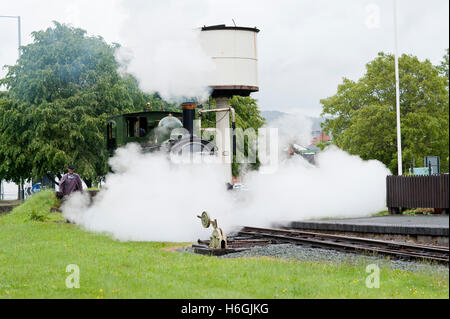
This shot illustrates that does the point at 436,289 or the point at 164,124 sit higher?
the point at 164,124

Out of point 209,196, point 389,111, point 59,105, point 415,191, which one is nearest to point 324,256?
point 209,196

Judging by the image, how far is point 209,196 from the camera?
1555cm

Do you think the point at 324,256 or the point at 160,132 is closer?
the point at 324,256

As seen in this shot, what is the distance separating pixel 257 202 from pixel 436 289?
12.0 metres

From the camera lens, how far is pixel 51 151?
3269 cm

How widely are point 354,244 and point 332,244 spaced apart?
513mm

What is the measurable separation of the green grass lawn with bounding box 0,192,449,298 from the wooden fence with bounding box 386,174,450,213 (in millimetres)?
5723

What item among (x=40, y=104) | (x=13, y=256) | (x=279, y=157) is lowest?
(x=13, y=256)

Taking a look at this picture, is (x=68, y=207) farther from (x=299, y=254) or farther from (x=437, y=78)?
(x=437, y=78)

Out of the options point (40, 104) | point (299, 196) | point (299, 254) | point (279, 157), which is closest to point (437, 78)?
point (279, 157)

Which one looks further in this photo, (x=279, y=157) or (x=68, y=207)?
(x=279, y=157)

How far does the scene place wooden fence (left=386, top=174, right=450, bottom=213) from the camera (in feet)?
47.6
